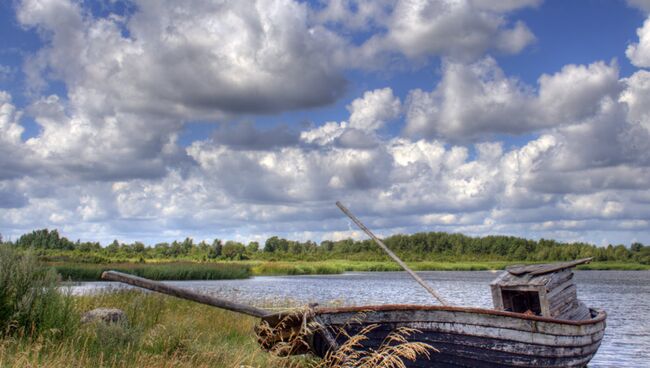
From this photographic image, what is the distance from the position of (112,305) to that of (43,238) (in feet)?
259

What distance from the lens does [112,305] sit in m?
16.3

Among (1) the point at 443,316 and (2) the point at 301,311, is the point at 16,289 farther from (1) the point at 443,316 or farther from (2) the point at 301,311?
(1) the point at 443,316

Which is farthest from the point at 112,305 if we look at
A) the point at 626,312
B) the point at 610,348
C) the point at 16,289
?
the point at 626,312

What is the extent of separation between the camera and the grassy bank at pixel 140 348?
7.71 m

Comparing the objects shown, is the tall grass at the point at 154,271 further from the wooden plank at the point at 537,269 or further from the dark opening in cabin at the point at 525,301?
the wooden plank at the point at 537,269

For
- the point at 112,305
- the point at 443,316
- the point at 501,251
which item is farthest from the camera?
the point at 501,251

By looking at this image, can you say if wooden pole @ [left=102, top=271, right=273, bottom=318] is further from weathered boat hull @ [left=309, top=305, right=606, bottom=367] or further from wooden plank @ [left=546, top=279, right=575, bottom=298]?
wooden plank @ [left=546, top=279, right=575, bottom=298]

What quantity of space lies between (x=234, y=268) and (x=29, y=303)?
46975 millimetres

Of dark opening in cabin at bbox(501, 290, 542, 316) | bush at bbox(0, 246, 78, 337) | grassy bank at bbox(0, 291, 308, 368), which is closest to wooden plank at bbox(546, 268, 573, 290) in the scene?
dark opening in cabin at bbox(501, 290, 542, 316)

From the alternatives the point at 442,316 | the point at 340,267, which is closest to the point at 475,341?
the point at 442,316

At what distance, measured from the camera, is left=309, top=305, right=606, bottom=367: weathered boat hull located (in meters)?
9.29

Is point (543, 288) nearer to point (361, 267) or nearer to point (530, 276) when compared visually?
point (530, 276)

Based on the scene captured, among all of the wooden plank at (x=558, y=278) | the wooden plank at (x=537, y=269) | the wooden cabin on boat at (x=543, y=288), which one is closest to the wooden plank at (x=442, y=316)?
the wooden cabin on boat at (x=543, y=288)

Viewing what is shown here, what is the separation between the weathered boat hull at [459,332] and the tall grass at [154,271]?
36.1 m
